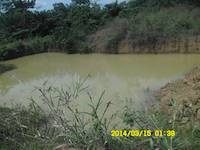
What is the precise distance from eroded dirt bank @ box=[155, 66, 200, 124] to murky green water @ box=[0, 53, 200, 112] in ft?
1.54

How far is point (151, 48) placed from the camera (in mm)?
11938

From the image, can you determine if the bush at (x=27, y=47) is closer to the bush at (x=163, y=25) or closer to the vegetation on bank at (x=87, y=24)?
the vegetation on bank at (x=87, y=24)

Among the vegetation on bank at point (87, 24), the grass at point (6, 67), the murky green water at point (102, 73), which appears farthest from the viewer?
the vegetation on bank at point (87, 24)

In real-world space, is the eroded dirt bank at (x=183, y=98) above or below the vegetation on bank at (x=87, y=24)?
below

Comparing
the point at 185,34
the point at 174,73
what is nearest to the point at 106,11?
the point at 185,34

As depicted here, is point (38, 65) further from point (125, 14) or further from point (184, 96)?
point (184, 96)

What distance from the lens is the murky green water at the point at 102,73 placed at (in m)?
7.33

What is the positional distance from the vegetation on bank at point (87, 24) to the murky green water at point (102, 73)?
83cm

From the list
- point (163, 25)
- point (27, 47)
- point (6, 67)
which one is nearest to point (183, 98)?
point (163, 25)

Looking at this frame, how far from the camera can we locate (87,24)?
14.0 m

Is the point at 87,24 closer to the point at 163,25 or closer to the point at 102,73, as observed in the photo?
the point at 163,25

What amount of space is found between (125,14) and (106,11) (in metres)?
1.10

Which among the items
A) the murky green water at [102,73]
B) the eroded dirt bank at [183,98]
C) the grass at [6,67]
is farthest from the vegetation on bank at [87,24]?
the eroded dirt bank at [183,98]

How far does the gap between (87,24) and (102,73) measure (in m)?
5.16
